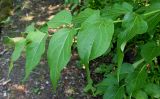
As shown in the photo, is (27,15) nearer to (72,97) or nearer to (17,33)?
(17,33)

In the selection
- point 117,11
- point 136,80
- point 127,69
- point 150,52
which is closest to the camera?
point 117,11

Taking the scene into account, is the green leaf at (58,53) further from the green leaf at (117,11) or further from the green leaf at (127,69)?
the green leaf at (127,69)

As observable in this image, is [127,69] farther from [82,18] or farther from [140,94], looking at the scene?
[82,18]

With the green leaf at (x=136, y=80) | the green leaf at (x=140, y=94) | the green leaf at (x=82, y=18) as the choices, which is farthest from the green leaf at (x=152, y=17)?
the green leaf at (x=140, y=94)

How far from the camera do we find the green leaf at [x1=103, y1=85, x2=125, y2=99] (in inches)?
71.6

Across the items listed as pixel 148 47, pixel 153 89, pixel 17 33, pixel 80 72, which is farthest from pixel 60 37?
pixel 17 33

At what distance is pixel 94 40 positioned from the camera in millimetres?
844

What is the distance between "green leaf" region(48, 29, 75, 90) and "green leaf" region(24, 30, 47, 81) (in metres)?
0.05

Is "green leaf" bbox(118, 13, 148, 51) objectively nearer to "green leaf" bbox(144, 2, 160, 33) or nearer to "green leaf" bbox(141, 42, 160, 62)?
"green leaf" bbox(144, 2, 160, 33)

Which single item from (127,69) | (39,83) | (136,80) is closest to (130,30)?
(136,80)

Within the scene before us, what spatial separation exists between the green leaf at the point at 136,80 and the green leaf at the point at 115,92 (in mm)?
101

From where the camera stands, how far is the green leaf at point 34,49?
0.90 meters

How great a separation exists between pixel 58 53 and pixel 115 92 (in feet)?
3.42

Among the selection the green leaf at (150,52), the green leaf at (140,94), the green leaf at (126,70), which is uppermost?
the green leaf at (150,52)
